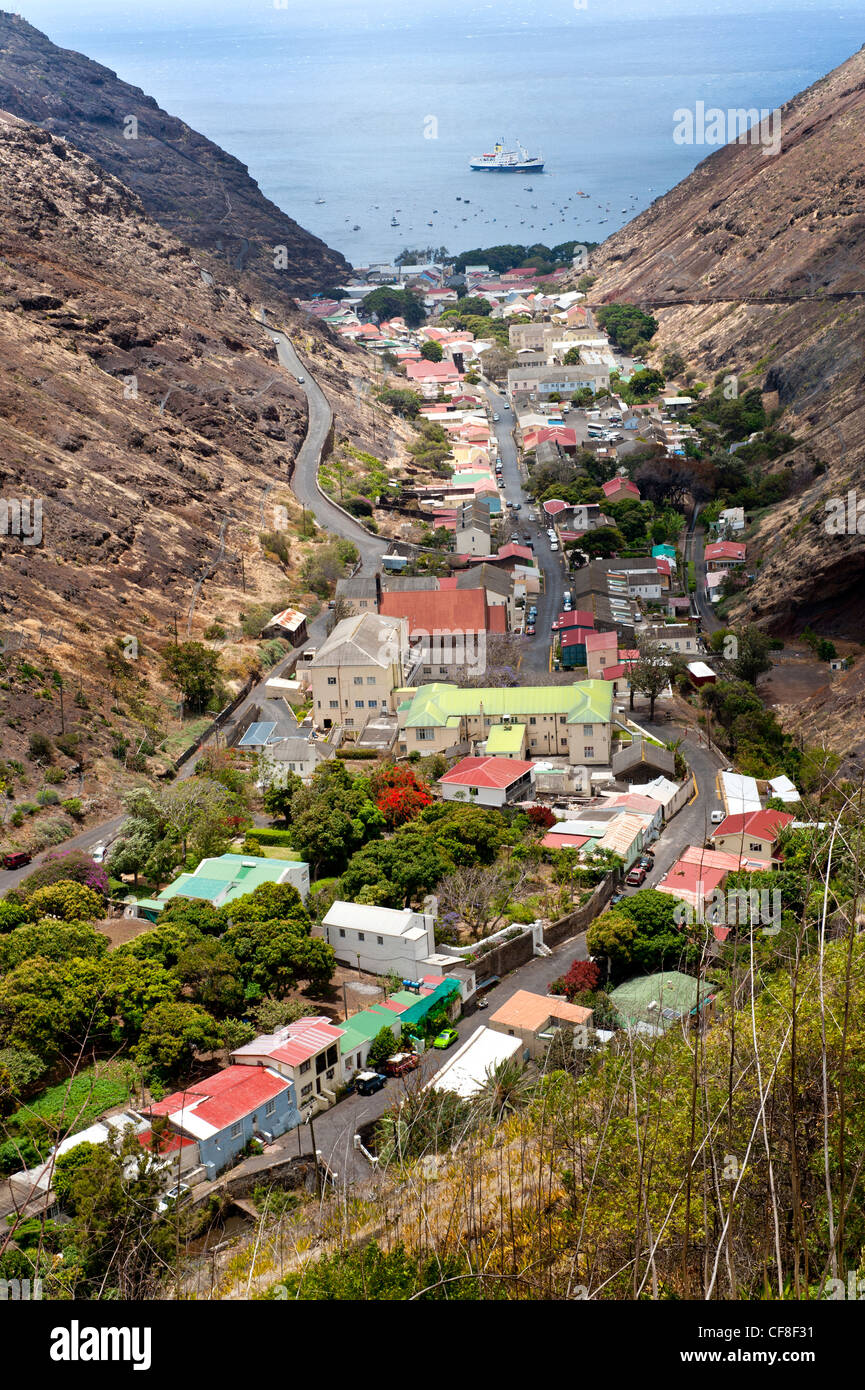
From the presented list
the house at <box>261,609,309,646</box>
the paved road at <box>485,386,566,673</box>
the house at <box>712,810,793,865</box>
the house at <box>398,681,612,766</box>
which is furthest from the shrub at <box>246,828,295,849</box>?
the house at <box>261,609,309,646</box>

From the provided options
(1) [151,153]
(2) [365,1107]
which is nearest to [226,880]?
(2) [365,1107]

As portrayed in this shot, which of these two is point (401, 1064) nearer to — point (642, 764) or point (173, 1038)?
point (173, 1038)

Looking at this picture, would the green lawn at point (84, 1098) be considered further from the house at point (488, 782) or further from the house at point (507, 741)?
the house at point (507, 741)

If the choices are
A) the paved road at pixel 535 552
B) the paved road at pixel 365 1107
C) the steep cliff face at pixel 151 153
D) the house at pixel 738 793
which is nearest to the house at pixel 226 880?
the paved road at pixel 365 1107

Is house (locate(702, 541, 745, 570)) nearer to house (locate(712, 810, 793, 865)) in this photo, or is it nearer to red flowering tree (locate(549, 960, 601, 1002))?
house (locate(712, 810, 793, 865))

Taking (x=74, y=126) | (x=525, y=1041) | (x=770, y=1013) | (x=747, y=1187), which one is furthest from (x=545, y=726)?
(x=74, y=126)
